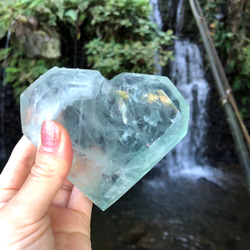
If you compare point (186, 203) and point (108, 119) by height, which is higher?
point (108, 119)

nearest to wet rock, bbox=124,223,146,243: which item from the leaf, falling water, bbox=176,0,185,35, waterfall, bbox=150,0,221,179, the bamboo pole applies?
the bamboo pole

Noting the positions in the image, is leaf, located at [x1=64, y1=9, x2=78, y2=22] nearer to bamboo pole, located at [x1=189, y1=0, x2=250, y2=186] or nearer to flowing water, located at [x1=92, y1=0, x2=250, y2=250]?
flowing water, located at [x1=92, y1=0, x2=250, y2=250]

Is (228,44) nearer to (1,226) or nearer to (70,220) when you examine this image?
(70,220)

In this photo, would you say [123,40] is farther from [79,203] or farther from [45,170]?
[45,170]

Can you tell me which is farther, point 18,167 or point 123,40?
point 123,40

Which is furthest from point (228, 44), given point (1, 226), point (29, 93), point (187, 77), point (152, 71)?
point (1, 226)

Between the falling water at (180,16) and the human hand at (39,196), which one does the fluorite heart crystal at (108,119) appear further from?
the falling water at (180,16)

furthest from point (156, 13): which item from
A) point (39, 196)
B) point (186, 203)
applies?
point (39, 196)
